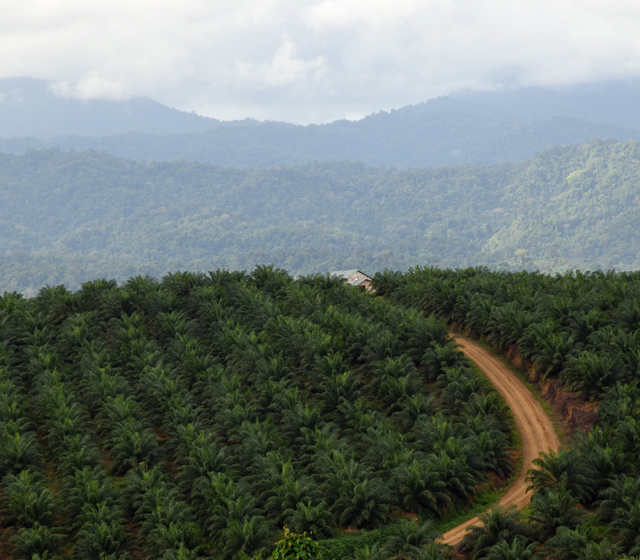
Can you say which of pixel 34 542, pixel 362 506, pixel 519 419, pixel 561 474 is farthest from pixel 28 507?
pixel 519 419

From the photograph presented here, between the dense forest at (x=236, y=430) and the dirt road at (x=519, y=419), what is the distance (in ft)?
2.22

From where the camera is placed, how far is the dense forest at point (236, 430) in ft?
64.3

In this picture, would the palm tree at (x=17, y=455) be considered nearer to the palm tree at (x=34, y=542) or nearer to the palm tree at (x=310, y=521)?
the palm tree at (x=34, y=542)

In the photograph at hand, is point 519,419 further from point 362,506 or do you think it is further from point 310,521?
point 310,521

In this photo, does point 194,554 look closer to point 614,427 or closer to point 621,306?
point 614,427

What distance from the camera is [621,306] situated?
1117 inches

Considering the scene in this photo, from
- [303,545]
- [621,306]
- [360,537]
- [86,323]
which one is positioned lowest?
[360,537]

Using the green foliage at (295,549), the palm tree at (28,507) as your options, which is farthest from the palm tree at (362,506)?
the palm tree at (28,507)

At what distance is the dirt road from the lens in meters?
20.8

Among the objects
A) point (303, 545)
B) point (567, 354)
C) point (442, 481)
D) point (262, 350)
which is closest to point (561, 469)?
point (442, 481)

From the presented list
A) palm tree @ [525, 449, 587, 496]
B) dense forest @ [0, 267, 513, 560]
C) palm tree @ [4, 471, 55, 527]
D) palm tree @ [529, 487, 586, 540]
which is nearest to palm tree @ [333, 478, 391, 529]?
dense forest @ [0, 267, 513, 560]

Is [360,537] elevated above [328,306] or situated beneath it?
situated beneath

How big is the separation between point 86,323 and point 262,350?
1211cm

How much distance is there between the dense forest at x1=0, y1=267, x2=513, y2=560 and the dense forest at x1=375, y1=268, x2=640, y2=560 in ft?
8.67
